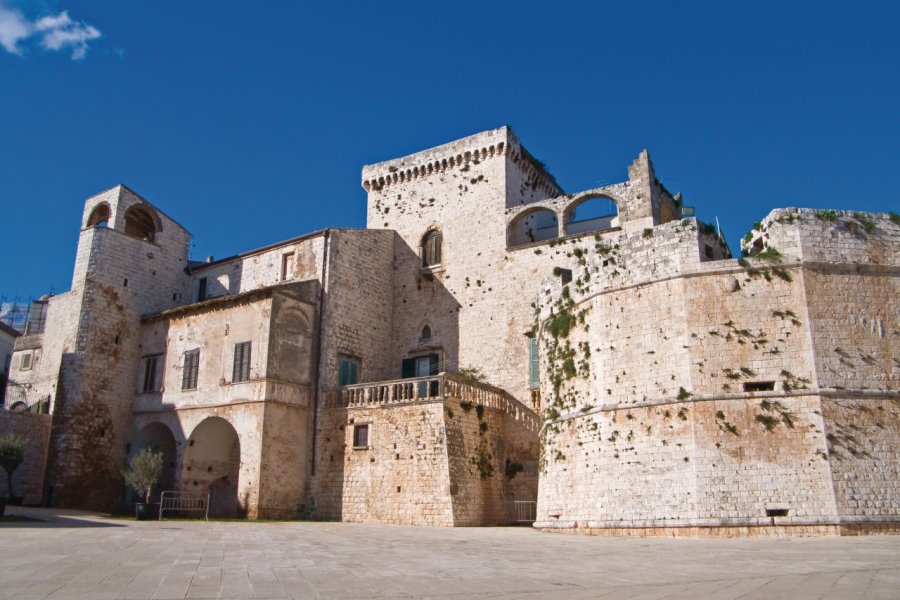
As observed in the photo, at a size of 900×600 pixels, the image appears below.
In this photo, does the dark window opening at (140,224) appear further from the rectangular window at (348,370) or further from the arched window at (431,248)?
the arched window at (431,248)

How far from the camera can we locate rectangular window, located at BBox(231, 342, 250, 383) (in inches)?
1019

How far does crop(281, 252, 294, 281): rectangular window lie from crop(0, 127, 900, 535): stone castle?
0.09 metres

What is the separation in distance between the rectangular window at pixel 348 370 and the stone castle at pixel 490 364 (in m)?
0.09

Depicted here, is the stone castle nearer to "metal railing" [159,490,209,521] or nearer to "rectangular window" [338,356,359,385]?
"rectangular window" [338,356,359,385]

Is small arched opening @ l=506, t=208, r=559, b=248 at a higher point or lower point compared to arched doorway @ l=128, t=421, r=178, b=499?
higher

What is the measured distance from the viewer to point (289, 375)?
25859 millimetres

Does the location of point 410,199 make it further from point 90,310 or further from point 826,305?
point 826,305

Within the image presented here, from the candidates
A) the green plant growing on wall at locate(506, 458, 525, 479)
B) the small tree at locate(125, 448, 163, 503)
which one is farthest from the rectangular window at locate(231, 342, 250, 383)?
the green plant growing on wall at locate(506, 458, 525, 479)

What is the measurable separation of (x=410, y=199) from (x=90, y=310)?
13.7 meters

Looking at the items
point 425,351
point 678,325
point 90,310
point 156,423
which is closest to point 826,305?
point 678,325

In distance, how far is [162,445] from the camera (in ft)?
98.2

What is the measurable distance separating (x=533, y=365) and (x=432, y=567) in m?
16.0

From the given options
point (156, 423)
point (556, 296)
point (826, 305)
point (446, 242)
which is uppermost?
point (446, 242)

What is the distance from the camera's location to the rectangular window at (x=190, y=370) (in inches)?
1090
